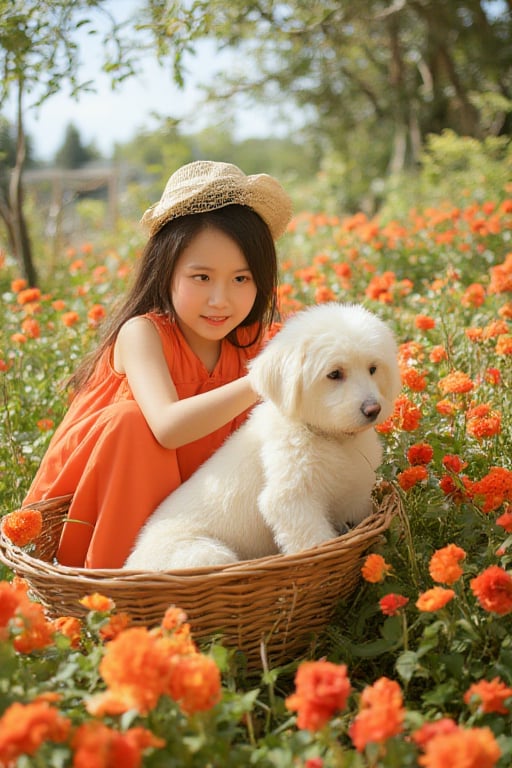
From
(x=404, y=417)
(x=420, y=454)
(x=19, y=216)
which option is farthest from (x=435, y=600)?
(x=19, y=216)

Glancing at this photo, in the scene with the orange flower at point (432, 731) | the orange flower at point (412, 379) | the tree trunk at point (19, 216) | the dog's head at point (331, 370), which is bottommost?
the orange flower at point (432, 731)

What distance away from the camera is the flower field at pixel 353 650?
1.26 m

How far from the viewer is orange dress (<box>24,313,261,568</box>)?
7.96 ft

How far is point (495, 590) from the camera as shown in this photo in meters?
1.63

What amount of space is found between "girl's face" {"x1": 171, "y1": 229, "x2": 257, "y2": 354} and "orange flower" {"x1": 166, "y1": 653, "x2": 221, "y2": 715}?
4.95 feet

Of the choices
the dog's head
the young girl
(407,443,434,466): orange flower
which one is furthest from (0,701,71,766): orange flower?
(407,443,434,466): orange flower

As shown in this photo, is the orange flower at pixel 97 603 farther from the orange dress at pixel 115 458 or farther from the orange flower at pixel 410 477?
the orange flower at pixel 410 477

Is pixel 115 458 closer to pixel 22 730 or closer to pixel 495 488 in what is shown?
pixel 495 488

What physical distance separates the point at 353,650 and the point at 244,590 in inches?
13.2

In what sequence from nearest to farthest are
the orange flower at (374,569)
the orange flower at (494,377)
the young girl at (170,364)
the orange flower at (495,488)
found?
the orange flower at (374,569) < the orange flower at (495,488) < the young girl at (170,364) < the orange flower at (494,377)

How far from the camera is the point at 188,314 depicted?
8.78 feet

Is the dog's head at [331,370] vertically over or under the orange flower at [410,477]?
over

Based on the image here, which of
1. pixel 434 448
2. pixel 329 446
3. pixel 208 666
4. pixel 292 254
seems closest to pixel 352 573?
pixel 329 446

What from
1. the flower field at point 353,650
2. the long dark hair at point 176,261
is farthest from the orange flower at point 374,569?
the long dark hair at point 176,261
